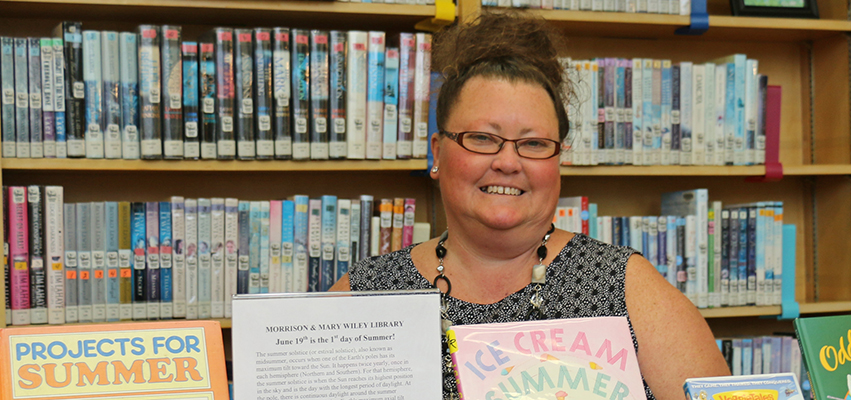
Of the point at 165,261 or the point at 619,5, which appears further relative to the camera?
the point at 619,5

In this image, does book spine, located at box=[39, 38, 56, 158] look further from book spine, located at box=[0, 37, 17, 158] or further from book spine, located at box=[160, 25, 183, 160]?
book spine, located at box=[160, 25, 183, 160]

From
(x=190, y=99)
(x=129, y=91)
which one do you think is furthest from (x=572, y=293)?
(x=129, y=91)

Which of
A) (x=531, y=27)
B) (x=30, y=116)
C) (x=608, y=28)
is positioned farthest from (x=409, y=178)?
(x=30, y=116)

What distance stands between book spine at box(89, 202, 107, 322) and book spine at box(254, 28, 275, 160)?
0.42m

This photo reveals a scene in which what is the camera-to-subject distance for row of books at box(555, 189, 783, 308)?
1998 mm

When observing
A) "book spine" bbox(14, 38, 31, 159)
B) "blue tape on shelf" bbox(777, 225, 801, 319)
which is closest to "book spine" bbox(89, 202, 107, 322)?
"book spine" bbox(14, 38, 31, 159)

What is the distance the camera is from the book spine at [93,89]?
1.65m

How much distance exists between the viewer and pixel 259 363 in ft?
2.32

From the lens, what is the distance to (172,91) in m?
1.68

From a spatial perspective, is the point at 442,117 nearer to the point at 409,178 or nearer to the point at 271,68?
the point at 271,68

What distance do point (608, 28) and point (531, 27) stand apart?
89cm

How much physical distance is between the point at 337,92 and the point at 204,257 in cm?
56

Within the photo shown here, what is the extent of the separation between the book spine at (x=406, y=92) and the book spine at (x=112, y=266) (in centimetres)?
75

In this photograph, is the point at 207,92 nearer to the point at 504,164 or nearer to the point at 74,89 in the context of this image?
the point at 74,89
